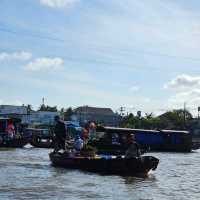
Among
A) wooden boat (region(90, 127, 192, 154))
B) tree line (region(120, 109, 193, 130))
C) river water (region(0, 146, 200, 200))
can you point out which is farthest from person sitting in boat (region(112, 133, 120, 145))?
tree line (region(120, 109, 193, 130))

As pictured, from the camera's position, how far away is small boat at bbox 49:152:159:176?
76.5 ft

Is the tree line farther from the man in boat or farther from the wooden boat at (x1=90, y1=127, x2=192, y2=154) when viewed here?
the man in boat

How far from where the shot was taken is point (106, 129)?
49.9 meters

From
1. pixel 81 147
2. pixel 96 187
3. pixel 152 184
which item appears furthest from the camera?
pixel 81 147

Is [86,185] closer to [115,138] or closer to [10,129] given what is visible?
[10,129]

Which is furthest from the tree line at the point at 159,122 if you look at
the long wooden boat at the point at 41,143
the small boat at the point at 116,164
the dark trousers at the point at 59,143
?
the small boat at the point at 116,164

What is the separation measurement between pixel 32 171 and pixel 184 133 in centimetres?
3190

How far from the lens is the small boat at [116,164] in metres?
23.3

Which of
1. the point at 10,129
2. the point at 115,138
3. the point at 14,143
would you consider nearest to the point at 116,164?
the point at 14,143

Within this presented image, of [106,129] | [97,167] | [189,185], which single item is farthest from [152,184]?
[106,129]

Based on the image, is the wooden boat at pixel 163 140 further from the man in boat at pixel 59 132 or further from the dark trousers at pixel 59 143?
the man in boat at pixel 59 132

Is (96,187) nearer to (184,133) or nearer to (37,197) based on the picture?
(37,197)

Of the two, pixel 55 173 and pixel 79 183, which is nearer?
pixel 79 183

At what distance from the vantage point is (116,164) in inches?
939
